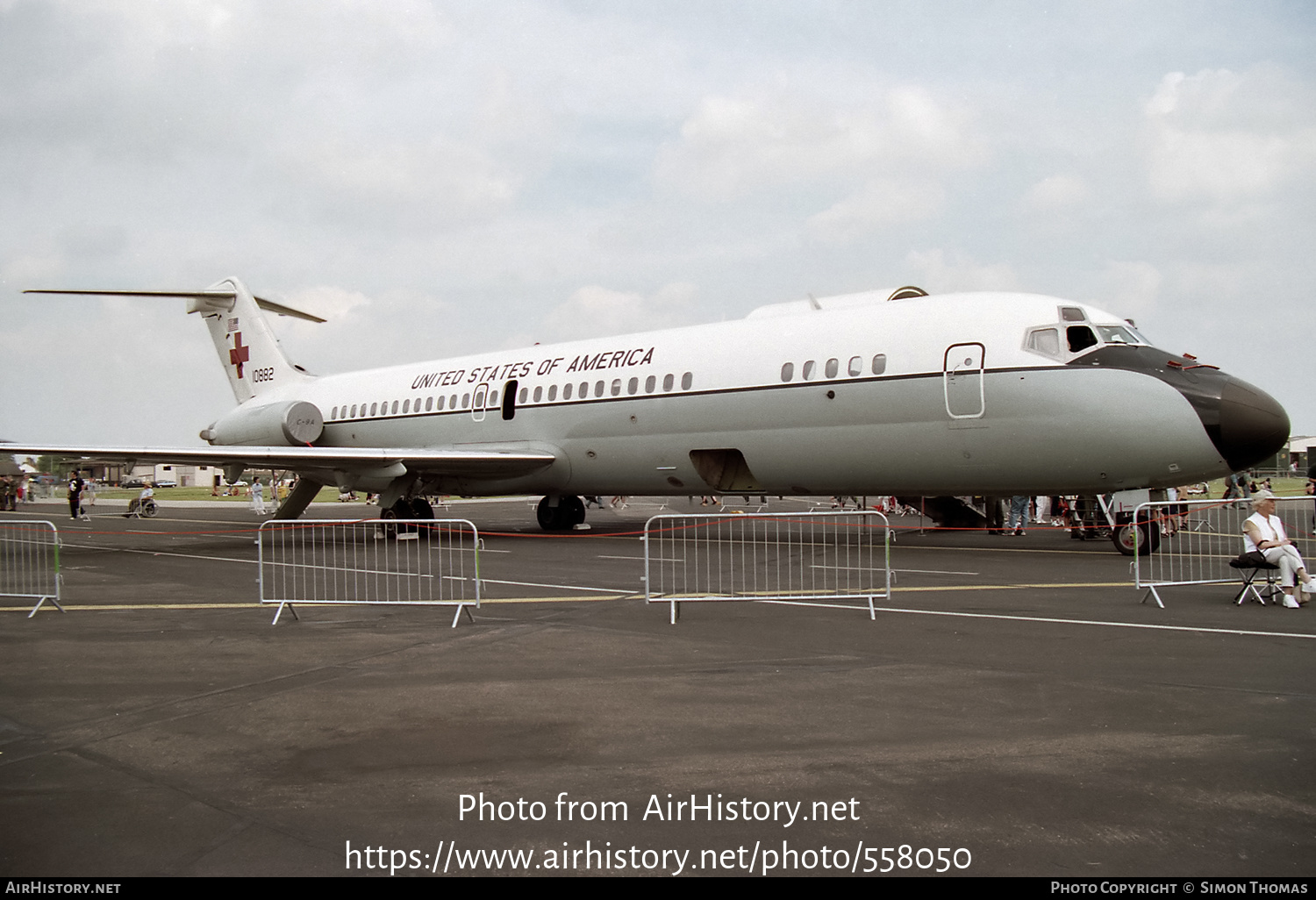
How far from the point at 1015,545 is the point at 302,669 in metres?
12.7

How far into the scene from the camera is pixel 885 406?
13477mm

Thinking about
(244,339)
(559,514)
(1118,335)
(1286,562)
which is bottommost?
(1286,562)

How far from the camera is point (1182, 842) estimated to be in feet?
11.0

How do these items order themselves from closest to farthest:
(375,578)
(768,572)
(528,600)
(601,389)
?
(528,600), (375,578), (768,572), (601,389)

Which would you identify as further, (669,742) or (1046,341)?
(1046,341)

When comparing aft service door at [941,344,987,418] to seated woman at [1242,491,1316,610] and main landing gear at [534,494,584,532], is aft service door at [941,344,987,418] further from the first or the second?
main landing gear at [534,494,584,532]

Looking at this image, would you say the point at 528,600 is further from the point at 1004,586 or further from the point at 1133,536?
the point at 1133,536

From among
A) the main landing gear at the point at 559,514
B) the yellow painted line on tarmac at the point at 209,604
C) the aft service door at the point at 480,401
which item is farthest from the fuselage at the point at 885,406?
the yellow painted line on tarmac at the point at 209,604

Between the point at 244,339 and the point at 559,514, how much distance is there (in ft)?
37.7

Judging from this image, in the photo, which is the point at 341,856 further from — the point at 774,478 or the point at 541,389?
the point at 541,389

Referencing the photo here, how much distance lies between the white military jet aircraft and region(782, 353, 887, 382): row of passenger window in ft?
0.09

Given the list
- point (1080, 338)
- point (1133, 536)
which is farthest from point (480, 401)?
point (1133, 536)

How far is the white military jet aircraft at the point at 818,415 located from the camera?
471 inches

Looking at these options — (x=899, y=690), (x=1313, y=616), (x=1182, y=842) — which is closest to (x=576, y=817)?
(x=1182, y=842)
